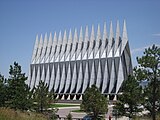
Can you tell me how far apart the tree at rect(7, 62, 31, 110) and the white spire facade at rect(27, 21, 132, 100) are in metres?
42.3

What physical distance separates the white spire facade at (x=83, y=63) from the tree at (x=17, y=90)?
4232 centimetres

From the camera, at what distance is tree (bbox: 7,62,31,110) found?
80.8 ft

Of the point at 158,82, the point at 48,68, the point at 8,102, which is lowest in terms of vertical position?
the point at 8,102

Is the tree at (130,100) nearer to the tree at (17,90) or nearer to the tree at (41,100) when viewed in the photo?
the tree at (41,100)

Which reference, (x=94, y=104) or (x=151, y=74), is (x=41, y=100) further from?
(x=151, y=74)

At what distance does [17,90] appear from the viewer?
25.5m

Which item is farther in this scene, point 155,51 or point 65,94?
point 65,94

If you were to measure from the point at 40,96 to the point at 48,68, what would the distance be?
5575 cm

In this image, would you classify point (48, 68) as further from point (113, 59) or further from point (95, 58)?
point (113, 59)

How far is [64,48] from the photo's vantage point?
82375 mm

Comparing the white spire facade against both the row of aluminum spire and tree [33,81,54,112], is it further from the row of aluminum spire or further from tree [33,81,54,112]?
tree [33,81,54,112]

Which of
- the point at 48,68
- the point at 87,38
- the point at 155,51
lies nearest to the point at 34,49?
the point at 48,68

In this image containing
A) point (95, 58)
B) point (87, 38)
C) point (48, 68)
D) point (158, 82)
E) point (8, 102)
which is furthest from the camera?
point (48, 68)

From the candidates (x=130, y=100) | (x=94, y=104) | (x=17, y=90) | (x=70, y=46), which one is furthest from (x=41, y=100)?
(x=70, y=46)
